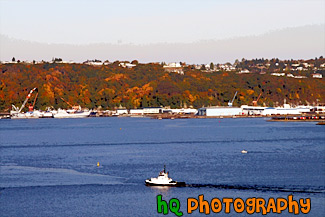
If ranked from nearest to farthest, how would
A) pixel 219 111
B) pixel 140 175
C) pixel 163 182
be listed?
pixel 163 182 < pixel 140 175 < pixel 219 111

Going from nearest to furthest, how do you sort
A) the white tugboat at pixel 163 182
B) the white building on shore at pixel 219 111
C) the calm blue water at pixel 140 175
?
the calm blue water at pixel 140 175 → the white tugboat at pixel 163 182 → the white building on shore at pixel 219 111

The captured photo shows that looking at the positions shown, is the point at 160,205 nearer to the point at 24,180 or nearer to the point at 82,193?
the point at 82,193

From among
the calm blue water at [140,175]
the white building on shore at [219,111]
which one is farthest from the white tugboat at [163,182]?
the white building on shore at [219,111]

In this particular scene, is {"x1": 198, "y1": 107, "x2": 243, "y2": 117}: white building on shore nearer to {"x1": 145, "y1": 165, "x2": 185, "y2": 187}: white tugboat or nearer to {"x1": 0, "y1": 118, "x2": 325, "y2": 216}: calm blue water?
{"x1": 0, "y1": 118, "x2": 325, "y2": 216}: calm blue water

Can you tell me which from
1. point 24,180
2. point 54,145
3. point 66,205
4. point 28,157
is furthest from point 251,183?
point 54,145

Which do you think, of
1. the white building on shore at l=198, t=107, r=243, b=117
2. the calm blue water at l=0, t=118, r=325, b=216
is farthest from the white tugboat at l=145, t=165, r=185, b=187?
the white building on shore at l=198, t=107, r=243, b=117

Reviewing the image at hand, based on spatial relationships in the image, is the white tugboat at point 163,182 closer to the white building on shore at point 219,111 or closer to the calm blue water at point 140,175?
the calm blue water at point 140,175

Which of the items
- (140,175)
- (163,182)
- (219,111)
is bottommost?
(140,175)

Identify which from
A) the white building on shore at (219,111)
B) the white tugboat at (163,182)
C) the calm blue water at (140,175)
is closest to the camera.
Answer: the calm blue water at (140,175)

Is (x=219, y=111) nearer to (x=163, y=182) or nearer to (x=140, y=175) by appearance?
(x=140, y=175)

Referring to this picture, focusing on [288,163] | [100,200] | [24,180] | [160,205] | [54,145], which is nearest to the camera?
[160,205]

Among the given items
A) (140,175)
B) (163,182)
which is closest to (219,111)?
(140,175)
